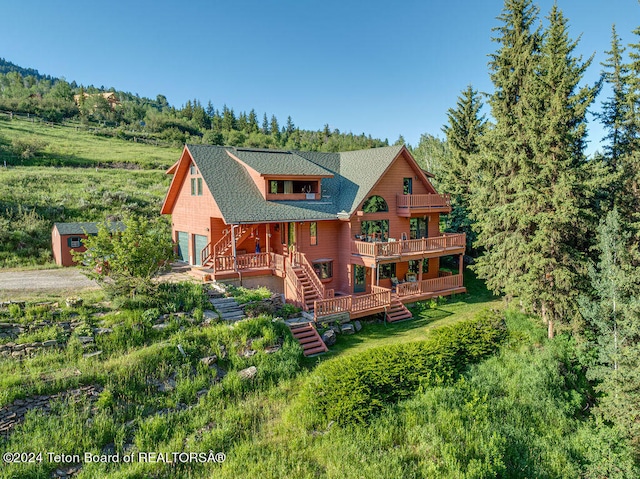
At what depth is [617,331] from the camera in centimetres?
1373

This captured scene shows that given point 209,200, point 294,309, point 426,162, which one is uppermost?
point 426,162

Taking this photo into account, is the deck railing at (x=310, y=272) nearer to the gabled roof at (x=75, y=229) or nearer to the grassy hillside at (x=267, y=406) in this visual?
the grassy hillside at (x=267, y=406)

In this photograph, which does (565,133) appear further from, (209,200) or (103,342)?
(103,342)

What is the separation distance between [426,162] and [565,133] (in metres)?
52.7

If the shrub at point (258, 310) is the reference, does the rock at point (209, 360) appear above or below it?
below

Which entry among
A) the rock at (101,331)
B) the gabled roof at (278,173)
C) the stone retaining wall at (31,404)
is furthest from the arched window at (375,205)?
the stone retaining wall at (31,404)

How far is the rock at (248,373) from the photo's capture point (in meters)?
13.2

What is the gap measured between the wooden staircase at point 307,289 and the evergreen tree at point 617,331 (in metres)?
11.1

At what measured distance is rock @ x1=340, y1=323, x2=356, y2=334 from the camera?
18219 mm

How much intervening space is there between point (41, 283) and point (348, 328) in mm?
14201

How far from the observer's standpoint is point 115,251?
15.6 metres

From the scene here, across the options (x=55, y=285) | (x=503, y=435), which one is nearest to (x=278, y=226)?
(x=55, y=285)

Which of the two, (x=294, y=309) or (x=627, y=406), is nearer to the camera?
(x=627, y=406)

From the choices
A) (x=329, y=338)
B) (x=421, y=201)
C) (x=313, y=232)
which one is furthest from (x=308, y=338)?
(x=421, y=201)
